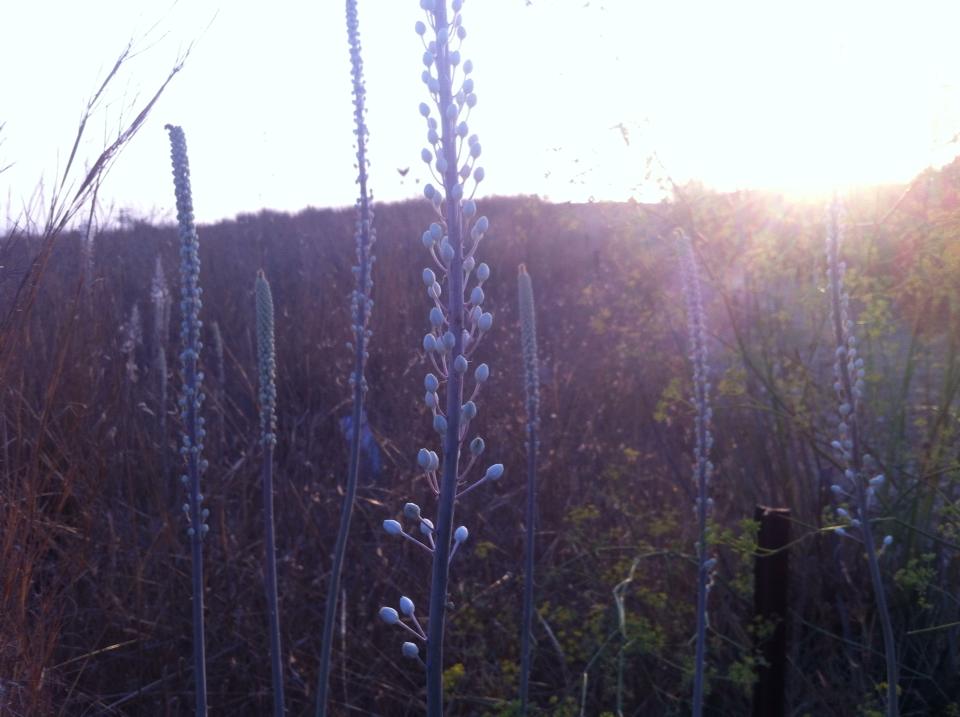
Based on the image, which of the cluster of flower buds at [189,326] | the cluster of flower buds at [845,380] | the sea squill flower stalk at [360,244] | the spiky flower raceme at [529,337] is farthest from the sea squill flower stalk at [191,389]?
the cluster of flower buds at [845,380]

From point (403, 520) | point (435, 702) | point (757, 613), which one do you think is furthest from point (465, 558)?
point (435, 702)

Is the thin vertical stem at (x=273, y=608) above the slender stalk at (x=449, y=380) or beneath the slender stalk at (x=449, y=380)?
beneath

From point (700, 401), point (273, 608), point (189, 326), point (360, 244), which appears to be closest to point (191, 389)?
point (189, 326)

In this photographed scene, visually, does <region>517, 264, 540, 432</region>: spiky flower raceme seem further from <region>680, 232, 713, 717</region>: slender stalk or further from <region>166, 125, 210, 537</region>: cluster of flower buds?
<region>166, 125, 210, 537</region>: cluster of flower buds

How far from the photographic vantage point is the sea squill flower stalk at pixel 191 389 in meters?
2.58

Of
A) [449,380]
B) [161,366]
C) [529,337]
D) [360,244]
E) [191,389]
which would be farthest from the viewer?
[161,366]

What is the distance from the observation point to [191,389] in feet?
8.96

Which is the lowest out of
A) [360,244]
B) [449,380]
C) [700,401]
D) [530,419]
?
[530,419]

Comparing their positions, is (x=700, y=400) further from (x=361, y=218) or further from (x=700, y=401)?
(x=361, y=218)

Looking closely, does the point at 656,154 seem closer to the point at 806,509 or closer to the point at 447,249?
the point at 806,509

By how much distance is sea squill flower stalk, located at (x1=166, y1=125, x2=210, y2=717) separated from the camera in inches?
102

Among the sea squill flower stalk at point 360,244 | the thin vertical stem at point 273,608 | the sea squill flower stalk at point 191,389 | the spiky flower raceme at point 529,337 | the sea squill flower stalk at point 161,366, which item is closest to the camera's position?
the sea squill flower stalk at point 191,389

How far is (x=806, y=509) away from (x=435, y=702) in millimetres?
4098

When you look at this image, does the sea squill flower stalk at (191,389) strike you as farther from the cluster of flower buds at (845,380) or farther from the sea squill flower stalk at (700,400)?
the cluster of flower buds at (845,380)
